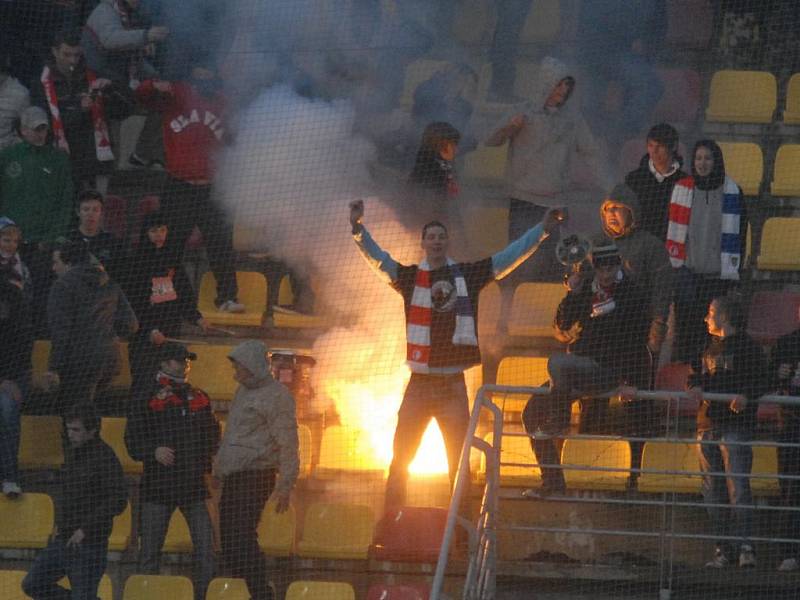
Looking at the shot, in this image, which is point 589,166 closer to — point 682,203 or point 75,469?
point 682,203

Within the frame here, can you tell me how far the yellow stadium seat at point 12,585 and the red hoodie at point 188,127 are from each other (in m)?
2.70

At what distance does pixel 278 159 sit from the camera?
1075cm

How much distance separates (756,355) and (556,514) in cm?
123

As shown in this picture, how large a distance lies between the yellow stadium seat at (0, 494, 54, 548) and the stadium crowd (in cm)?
7

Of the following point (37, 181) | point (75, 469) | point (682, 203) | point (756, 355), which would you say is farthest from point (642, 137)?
point (75, 469)

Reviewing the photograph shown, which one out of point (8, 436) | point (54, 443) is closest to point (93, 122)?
point (54, 443)

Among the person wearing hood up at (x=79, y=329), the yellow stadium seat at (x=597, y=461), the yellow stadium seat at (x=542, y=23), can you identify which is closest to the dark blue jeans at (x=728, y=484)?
the yellow stadium seat at (x=597, y=461)

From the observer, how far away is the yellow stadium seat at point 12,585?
8.18 meters

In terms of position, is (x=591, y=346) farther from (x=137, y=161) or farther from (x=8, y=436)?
(x=137, y=161)

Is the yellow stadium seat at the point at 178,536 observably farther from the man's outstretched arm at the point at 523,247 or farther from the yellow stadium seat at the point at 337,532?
the man's outstretched arm at the point at 523,247

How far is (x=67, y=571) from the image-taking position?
26.2 feet

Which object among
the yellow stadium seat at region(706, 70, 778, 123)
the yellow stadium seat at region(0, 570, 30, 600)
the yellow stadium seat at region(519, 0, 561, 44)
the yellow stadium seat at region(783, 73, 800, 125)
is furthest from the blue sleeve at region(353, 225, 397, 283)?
the yellow stadium seat at region(783, 73, 800, 125)

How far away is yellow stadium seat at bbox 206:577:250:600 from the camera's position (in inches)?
315

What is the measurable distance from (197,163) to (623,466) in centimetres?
315
